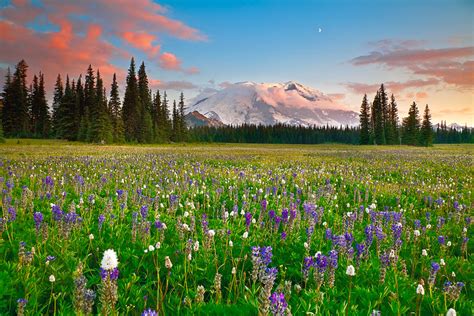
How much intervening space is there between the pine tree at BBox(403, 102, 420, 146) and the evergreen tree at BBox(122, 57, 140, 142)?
77198 millimetres

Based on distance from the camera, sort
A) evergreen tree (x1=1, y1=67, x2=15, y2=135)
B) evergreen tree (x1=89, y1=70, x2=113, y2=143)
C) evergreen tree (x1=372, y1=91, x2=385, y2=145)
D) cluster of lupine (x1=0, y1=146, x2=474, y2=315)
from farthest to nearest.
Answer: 1. evergreen tree (x1=372, y1=91, x2=385, y2=145)
2. evergreen tree (x1=1, y1=67, x2=15, y2=135)
3. evergreen tree (x1=89, y1=70, x2=113, y2=143)
4. cluster of lupine (x1=0, y1=146, x2=474, y2=315)

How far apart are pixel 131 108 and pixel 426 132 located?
8278cm

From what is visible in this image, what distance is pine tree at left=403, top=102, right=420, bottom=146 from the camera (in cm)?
9900

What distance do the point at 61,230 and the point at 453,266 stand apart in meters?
5.25

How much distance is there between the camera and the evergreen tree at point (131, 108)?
8262 cm

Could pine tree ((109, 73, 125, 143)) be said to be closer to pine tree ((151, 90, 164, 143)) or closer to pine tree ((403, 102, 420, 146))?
pine tree ((151, 90, 164, 143))

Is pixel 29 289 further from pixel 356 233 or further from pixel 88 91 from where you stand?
pixel 88 91

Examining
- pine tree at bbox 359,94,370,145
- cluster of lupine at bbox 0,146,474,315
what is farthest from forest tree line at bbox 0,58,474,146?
cluster of lupine at bbox 0,146,474,315

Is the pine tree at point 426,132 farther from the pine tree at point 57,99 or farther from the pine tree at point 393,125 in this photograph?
the pine tree at point 57,99

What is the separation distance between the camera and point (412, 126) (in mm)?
99750

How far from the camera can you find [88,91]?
86562mm

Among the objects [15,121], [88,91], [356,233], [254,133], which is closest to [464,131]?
[254,133]

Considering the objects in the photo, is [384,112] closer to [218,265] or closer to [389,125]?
[389,125]

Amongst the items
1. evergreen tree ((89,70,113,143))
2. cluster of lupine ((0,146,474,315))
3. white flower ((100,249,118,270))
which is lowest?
cluster of lupine ((0,146,474,315))
